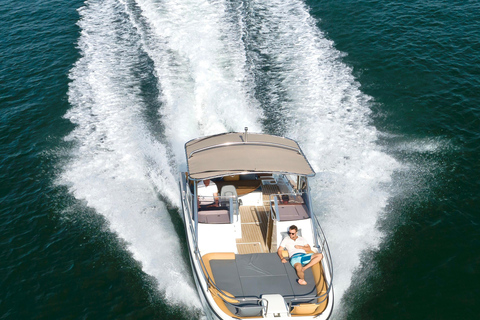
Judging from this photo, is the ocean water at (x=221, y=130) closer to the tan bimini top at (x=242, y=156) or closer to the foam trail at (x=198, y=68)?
the foam trail at (x=198, y=68)

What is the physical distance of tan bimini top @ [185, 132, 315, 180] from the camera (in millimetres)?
12422

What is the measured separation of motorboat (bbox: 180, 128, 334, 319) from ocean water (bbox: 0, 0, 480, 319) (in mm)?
1406

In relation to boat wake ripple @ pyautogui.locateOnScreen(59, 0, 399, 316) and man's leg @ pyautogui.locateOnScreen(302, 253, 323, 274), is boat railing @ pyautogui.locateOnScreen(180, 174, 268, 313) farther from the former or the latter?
man's leg @ pyautogui.locateOnScreen(302, 253, 323, 274)

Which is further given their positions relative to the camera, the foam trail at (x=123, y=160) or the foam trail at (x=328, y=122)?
the foam trail at (x=328, y=122)

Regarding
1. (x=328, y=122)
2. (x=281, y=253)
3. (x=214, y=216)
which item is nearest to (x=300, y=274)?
(x=281, y=253)

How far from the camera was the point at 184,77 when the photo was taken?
2153 centimetres

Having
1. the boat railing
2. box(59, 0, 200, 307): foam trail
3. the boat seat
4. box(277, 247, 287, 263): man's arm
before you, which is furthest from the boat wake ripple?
box(277, 247, 287, 263): man's arm

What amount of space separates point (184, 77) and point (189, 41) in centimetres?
342

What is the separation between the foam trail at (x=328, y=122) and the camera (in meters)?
14.3

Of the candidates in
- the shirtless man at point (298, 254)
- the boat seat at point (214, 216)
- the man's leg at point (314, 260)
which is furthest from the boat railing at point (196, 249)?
the man's leg at point (314, 260)

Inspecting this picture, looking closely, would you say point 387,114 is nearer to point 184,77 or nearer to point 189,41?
point 184,77

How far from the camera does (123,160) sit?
57.4 feet

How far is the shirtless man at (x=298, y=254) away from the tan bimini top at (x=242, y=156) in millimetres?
1938

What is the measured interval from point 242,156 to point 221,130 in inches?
234
